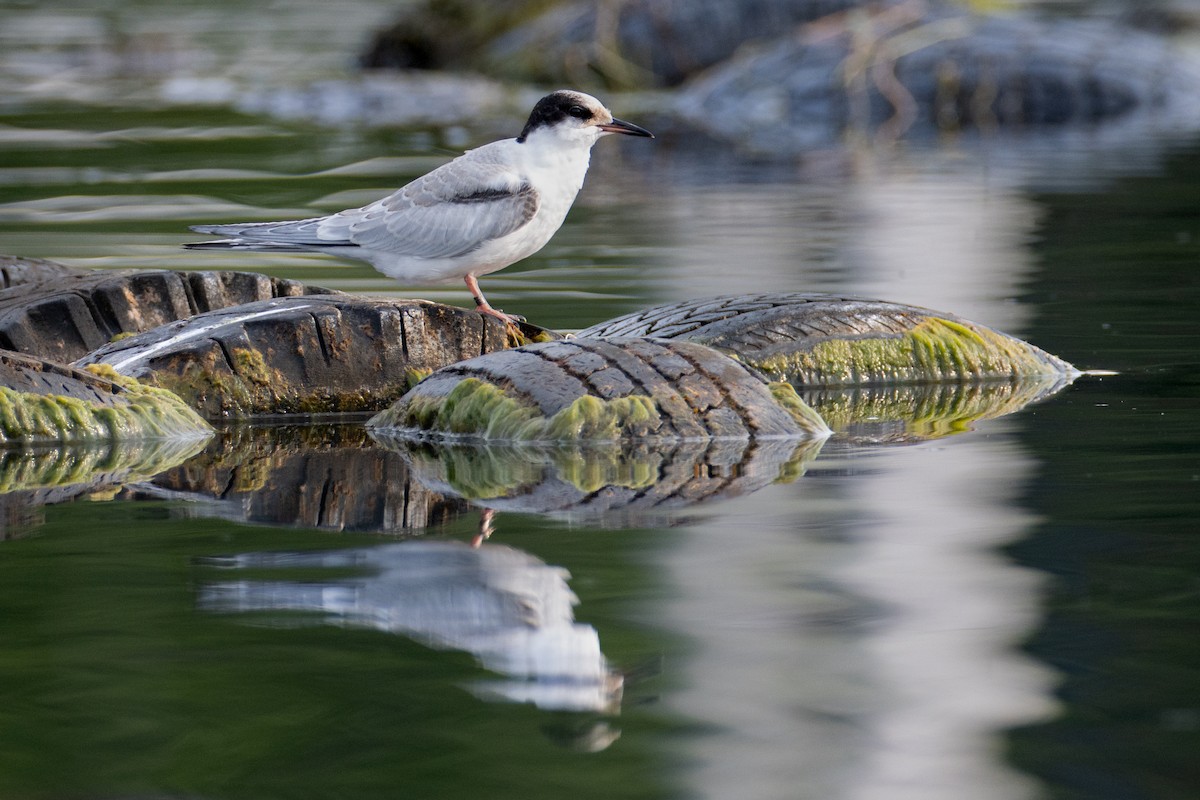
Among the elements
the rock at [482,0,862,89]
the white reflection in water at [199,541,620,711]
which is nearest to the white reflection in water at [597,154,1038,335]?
the white reflection in water at [199,541,620,711]

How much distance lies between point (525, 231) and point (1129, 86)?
1538 centimetres

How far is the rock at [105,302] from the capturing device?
24.9 feet

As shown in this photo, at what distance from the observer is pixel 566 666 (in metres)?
3.55

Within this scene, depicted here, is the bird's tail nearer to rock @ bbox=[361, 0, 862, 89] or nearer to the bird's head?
the bird's head

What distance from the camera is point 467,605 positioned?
3.92 metres

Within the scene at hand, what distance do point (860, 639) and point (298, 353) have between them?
12.6 feet

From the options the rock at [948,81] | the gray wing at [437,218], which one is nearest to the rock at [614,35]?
the rock at [948,81]

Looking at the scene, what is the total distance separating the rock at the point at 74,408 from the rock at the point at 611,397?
0.88m

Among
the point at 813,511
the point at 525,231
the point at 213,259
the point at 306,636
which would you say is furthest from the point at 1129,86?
the point at 306,636

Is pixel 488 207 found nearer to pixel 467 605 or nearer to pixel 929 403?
pixel 929 403

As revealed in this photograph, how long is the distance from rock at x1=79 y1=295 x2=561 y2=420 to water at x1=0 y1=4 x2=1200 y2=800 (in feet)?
1.15

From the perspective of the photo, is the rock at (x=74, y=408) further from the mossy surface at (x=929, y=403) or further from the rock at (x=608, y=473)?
the mossy surface at (x=929, y=403)

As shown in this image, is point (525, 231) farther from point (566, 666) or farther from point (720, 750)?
point (720, 750)

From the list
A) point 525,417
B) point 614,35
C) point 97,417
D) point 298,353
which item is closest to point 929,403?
point 525,417
